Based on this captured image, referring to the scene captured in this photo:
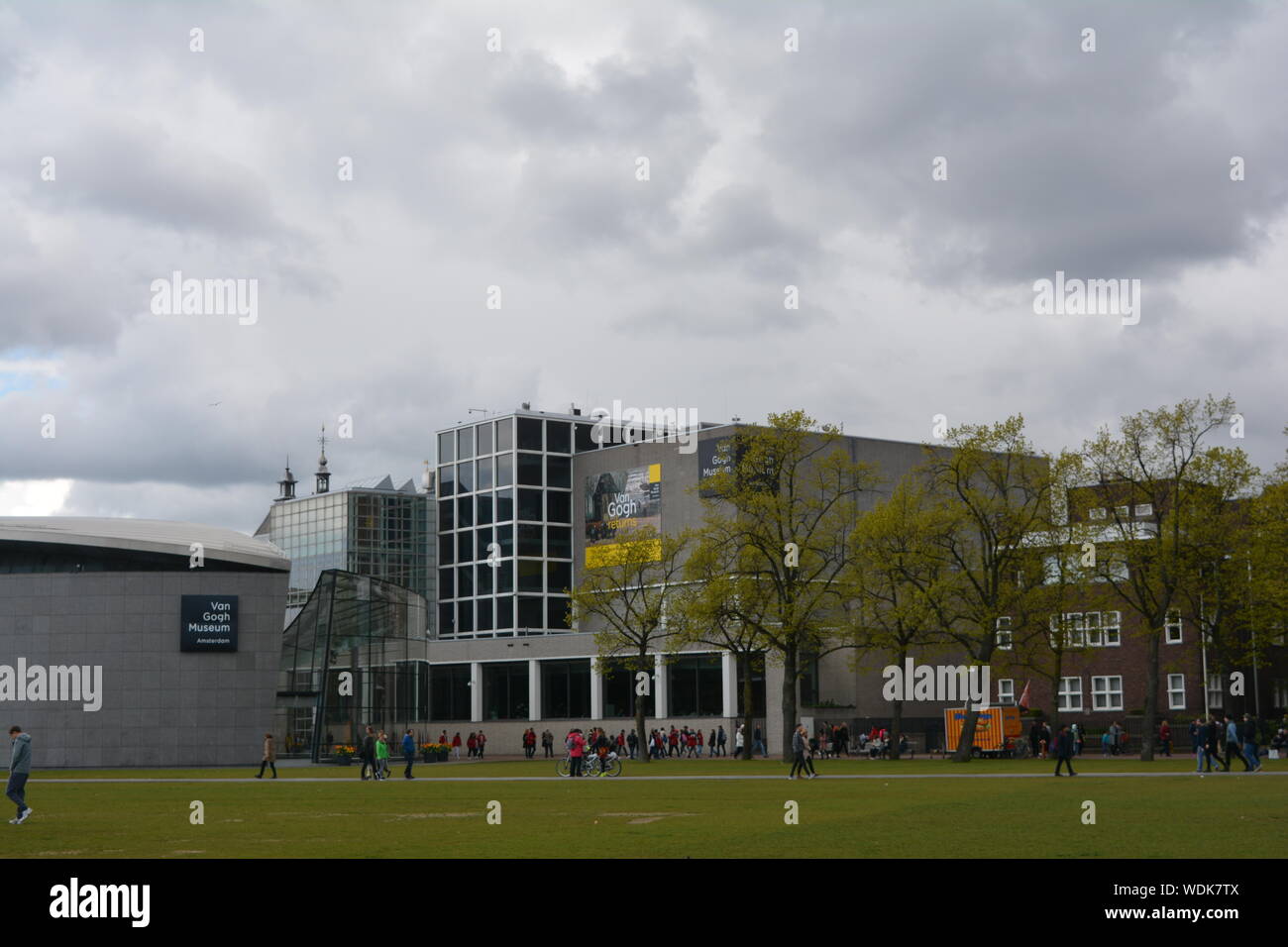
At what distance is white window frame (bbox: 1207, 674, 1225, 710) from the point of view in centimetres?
7675

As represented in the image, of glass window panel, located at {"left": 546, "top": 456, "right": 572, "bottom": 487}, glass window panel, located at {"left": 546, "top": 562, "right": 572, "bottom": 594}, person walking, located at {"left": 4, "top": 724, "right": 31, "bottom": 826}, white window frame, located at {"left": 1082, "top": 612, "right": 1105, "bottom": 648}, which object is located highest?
glass window panel, located at {"left": 546, "top": 456, "right": 572, "bottom": 487}

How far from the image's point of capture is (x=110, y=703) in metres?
67.4

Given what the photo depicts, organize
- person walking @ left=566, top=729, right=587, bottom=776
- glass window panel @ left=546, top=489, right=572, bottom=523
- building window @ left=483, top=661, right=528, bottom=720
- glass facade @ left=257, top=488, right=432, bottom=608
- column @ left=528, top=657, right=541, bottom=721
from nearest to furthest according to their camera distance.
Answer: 1. person walking @ left=566, top=729, right=587, bottom=776
2. column @ left=528, top=657, right=541, bottom=721
3. building window @ left=483, top=661, right=528, bottom=720
4. glass window panel @ left=546, top=489, right=572, bottom=523
5. glass facade @ left=257, top=488, right=432, bottom=608

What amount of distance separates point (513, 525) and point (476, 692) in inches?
734

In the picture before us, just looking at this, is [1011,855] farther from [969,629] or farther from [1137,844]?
[969,629]

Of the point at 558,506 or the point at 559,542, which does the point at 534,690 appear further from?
the point at 558,506

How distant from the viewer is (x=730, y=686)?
283ft

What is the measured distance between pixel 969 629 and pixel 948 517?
88.1 feet

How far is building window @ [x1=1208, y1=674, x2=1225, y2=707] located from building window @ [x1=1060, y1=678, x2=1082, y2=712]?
761 centimetres

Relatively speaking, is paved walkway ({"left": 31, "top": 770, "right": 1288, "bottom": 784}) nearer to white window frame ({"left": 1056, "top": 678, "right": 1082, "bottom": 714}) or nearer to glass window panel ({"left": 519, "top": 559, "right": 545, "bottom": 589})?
white window frame ({"left": 1056, "top": 678, "right": 1082, "bottom": 714})

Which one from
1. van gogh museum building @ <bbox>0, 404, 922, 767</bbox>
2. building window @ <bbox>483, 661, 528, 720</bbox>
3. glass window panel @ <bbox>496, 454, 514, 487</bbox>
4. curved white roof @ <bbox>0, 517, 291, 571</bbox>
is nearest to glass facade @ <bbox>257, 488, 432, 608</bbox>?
van gogh museum building @ <bbox>0, 404, 922, 767</bbox>

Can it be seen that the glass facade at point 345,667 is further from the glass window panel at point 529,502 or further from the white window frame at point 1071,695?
the white window frame at point 1071,695

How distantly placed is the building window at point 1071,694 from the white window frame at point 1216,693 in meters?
7.62
